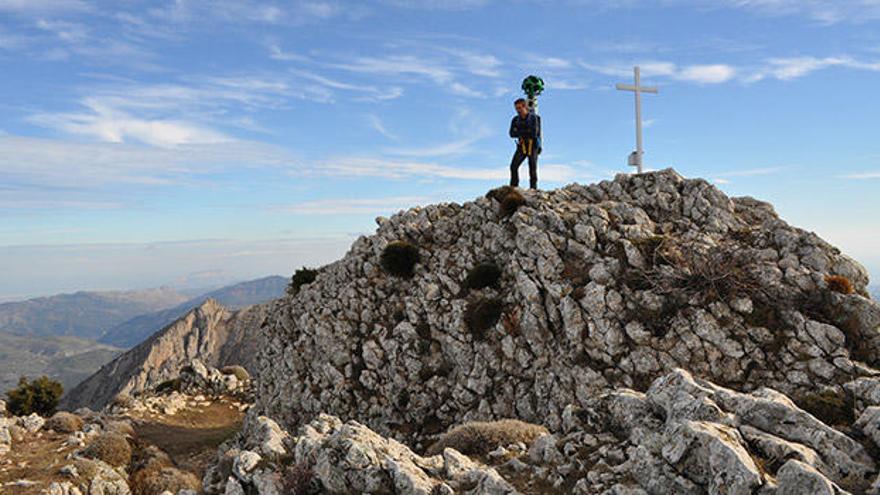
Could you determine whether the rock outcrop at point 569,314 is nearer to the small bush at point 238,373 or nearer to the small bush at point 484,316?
the small bush at point 484,316

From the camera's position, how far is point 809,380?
17.7 m

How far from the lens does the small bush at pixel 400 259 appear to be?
28.9 metres

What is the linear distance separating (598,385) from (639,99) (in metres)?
17.0

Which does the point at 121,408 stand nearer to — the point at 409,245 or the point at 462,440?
the point at 409,245

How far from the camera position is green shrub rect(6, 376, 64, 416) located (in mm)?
39188

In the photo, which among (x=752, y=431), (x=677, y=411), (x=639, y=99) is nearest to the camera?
(x=752, y=431)

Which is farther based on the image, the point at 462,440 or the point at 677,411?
the point at 462,440

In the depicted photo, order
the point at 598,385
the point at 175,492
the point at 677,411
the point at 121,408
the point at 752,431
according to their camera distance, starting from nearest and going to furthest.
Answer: the point at 752,431 → the point at 677,411 → the point at 598,385 → the point at 175,492 → the point at 121,408

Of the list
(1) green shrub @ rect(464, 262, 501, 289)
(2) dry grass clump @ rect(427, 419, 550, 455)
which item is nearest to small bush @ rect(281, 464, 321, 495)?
(2) dry grass clump @ rect(427, 419, 550, 455)

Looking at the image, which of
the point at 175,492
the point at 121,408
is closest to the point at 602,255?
the point at 175,492

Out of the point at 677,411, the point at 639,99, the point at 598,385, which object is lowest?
the point at 598,385

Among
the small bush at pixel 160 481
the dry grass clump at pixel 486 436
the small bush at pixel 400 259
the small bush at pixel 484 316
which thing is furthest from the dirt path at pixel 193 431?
the dry grass clump at pixel 486 436

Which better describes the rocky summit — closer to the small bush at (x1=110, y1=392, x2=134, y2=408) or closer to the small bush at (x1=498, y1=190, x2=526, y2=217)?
the small bush at (x1=498, y1=190, x2=526, y2=217)

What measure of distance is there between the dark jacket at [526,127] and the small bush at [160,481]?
79.9 ft
